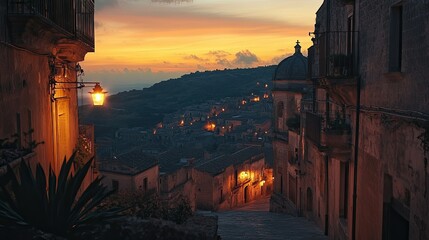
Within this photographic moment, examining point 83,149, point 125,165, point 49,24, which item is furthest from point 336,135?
point 125,165

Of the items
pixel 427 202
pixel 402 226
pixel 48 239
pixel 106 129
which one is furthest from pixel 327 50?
pixel 106 129

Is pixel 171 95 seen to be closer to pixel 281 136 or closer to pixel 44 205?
pixel 281 136

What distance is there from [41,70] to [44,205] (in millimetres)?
3639

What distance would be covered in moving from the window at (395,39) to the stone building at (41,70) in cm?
589

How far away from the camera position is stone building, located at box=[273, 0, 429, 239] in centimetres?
711

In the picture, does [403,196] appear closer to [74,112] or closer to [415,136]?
[415,136]

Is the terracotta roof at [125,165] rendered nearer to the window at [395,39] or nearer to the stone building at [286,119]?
the stone building at [286,119]

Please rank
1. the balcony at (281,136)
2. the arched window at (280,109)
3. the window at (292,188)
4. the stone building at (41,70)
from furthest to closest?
the arched window at (280,109)
the balcony at (281,136)
the window at (292,188)
the stone building at (41,70)

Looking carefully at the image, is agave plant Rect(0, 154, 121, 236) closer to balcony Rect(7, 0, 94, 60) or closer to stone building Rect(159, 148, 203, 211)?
balcony Rect(7, 0, 94, 60)

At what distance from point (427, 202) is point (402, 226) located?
221 cm

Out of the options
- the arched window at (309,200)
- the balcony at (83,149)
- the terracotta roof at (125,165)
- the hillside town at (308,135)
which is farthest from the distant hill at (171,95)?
the hillside town at (308,135)

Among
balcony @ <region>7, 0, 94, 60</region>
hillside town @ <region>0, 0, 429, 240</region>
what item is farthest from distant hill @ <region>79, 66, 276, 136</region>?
balcony @ <region>7, 0, 94, 60</region>

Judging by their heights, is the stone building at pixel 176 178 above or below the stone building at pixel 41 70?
below

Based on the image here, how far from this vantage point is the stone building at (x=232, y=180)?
129ft
